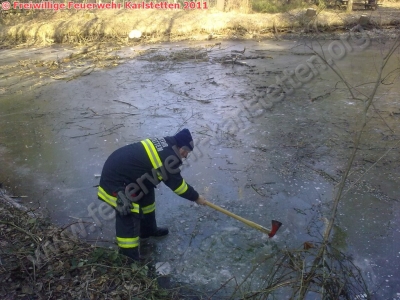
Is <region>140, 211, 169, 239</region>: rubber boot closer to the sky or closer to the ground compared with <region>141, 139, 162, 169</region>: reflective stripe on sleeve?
closer to the ground

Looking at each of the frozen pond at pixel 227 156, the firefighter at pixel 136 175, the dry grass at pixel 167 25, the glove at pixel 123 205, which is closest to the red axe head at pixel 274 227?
the frozen pond at pixel 227 156

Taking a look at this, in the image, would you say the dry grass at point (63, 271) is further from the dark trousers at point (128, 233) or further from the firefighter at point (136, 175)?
the firefighter at point (136, 175)

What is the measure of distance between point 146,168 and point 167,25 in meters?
13.9

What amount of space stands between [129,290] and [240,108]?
192 inches

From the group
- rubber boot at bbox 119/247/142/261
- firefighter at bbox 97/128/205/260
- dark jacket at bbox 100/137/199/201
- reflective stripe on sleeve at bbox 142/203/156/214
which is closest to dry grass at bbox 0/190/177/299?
rubber boot at bbox 119/247/142/261

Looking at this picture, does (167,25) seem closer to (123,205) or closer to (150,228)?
(150,228)

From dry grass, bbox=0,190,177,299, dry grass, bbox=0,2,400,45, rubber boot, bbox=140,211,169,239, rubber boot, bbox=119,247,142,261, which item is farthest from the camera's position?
dry grass, bbox=0,2,400,45

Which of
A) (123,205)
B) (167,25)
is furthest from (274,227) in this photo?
(167,25)

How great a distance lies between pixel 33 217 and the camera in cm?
412

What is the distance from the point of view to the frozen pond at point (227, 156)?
12.0 ft

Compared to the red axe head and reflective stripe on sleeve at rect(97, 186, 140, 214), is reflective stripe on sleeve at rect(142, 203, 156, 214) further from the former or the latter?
the red axe head

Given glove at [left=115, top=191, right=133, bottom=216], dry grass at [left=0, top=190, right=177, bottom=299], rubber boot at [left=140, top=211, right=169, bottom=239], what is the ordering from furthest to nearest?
1. rubber boot at [left=140, top=211, right=169, bottom=239]
2. glove at [left=115, top=191, right=133, bottom=216]
3. dry grass at [left=0, top=190, right=177, bottom=299]

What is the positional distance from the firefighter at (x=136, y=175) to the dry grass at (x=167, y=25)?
12.6 metres

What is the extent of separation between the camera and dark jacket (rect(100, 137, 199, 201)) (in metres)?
3.30
